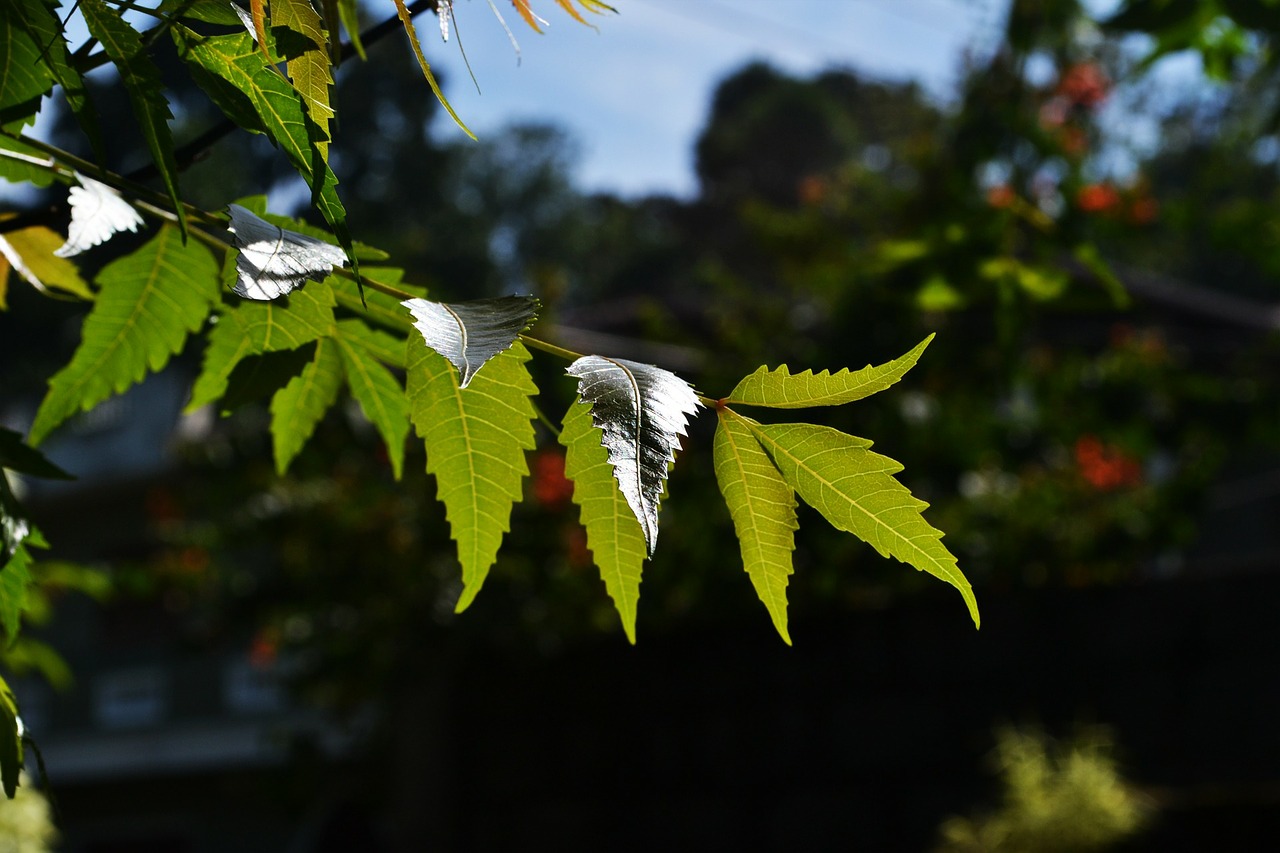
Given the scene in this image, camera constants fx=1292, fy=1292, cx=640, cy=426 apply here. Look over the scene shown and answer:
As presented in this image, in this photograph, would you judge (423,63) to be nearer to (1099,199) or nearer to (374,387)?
(374,387)

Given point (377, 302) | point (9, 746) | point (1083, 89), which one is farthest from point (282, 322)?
point (1083, 89)

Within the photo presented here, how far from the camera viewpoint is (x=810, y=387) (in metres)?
0.64

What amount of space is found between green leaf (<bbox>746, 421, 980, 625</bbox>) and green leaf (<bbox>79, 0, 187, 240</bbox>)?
0.32 m

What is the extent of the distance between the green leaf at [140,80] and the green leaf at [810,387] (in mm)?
A: 283

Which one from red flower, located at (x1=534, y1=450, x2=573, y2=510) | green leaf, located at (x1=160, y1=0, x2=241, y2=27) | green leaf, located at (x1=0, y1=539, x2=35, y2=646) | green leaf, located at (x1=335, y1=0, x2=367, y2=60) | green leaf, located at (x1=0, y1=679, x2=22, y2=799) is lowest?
green leaf, located at (x1=0, y1=679, x2=22, y2=799)

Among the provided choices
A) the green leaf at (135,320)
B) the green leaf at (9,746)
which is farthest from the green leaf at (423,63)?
the green leaf at (9,746)

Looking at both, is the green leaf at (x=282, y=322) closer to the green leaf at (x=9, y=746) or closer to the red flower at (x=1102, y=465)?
the green leaf at (x=9, y=746)

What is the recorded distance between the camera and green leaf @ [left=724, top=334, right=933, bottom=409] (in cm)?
61

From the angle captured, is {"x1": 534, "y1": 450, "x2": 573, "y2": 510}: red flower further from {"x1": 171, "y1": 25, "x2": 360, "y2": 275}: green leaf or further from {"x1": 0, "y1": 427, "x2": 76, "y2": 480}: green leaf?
{"x1": 171, "y1": 25, "x2": 360, "y2": 275}: green leaf

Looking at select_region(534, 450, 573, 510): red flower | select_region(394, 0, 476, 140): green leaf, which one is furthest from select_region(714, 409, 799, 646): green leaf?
select_region(534, 450, 573, 510): red flower

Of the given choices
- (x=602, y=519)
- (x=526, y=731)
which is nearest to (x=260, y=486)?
(x=526, y=731)

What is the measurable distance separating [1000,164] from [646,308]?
9.63 feet

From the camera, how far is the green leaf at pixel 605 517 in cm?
65

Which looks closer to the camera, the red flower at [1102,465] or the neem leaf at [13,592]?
the neem leaf at [13,592]
